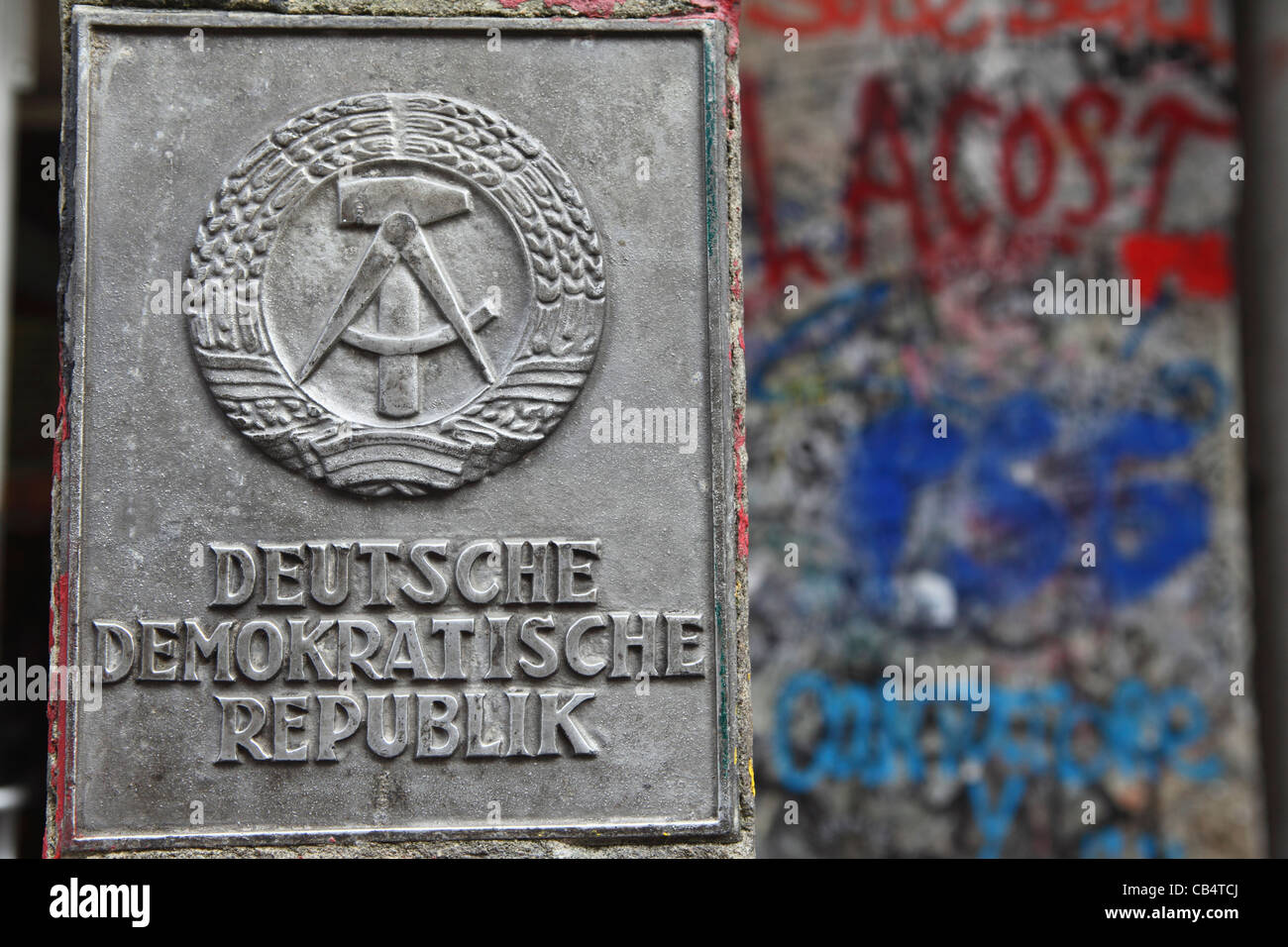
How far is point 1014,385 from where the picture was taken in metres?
4.00

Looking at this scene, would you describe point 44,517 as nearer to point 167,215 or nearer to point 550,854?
point 167,215

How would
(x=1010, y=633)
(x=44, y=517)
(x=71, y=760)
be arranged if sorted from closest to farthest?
(x=71, y=760) → (x=1010, y=633) → (x=44, y=517)

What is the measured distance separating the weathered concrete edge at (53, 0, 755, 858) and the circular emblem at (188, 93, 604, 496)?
0.24 m

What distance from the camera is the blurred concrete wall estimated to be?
3.96 meters

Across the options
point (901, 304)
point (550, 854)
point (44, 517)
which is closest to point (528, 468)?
point (550, 854)

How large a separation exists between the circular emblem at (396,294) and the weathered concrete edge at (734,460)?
9.5 inches

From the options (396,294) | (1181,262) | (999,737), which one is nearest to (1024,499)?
(999,737)

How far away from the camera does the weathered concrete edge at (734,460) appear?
2174mm

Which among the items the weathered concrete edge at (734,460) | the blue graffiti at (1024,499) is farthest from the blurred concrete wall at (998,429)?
the weathered concrete edge at (734,460)

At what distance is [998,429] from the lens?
3988 millimetres

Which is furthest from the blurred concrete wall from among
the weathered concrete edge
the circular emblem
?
the circular emblem

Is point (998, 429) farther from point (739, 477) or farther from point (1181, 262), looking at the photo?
point (739, 477)

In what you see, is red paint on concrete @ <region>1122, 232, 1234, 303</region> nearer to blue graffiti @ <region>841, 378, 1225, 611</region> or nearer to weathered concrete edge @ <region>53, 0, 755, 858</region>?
blue graffiti @ <region>841, 378, 1225, 611</region>

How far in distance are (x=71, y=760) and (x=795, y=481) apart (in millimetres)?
2548
